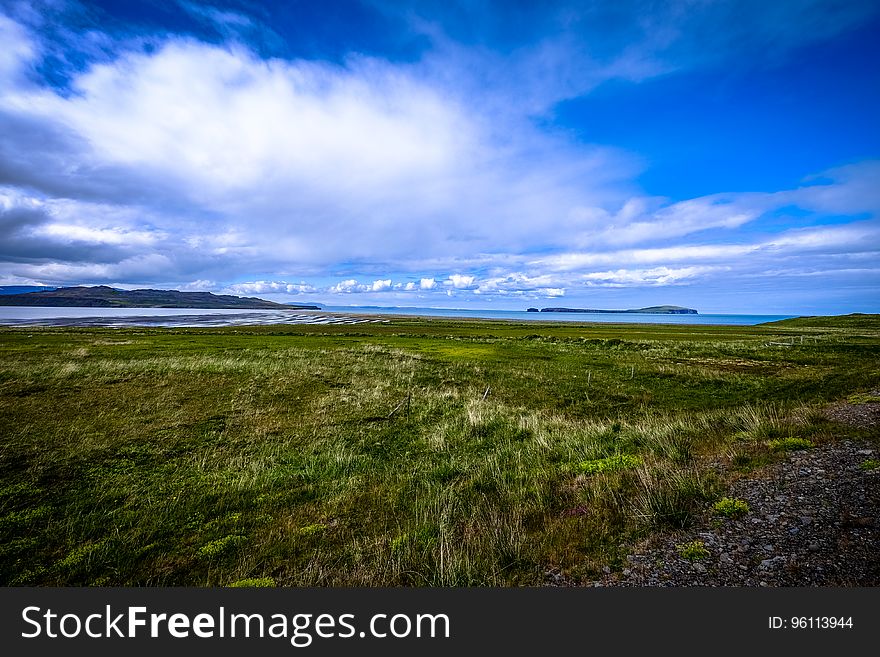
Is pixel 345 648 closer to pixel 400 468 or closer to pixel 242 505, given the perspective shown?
pixel 242 505

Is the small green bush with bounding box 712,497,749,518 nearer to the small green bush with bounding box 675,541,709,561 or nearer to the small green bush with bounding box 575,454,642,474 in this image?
the small green bush with bounding box 675,541,709,561

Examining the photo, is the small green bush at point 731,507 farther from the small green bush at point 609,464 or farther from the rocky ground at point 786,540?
the small green bush at point 609,464

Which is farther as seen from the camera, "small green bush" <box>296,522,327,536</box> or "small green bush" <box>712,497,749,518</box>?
"small green bush" <box>296,522,327,536</box>

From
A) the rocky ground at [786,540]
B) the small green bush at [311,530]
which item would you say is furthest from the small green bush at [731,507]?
the small green bush at [311,530]

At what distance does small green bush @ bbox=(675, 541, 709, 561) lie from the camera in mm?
6270

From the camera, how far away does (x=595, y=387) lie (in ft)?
93.2

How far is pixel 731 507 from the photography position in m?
7.54

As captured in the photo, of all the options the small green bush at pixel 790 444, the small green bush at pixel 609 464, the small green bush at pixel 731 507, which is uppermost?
the small green bush at pixel 790 444

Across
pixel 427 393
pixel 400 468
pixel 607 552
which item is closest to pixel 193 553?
pixel 400 468

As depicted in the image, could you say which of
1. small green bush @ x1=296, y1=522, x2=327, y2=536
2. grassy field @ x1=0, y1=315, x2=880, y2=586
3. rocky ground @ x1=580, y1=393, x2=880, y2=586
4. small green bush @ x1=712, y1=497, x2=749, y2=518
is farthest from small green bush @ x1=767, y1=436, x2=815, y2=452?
small green bush @ x1=296, y1=522, x2=327, y2=536

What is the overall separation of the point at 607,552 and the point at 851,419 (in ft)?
38.4

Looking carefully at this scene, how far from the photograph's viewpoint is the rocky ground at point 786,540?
18.2 feet

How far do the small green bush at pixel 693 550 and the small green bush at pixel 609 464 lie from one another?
177 inches

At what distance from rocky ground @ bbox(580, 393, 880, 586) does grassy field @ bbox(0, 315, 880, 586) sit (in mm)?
576
